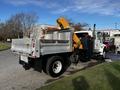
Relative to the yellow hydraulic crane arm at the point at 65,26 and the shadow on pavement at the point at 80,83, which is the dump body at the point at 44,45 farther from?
the shadow on pavement at the point at 80,83

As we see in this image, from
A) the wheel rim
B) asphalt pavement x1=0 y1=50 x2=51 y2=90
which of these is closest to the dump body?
the wheel rim

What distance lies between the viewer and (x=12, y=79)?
378 inches

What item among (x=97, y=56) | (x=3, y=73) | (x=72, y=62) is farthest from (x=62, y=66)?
(x=97, y=56)

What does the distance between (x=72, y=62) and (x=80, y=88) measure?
4.45 meters

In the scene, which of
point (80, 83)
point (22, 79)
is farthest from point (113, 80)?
point (22, 79)

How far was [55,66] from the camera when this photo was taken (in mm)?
10391

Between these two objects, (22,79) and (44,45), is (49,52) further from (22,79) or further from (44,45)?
(22,79)

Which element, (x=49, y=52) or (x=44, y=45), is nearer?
(x=44, y=45)

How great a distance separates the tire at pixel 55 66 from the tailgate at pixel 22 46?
1.01 m

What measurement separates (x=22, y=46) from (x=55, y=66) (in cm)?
176

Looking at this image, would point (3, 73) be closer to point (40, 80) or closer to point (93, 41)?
point (40, 80)

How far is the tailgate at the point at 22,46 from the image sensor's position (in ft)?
32.3

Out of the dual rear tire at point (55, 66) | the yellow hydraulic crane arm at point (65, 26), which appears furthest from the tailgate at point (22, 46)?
the yellow hydraulic crane arm at point (65, 26)

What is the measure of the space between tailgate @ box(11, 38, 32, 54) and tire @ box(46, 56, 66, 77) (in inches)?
39.9
